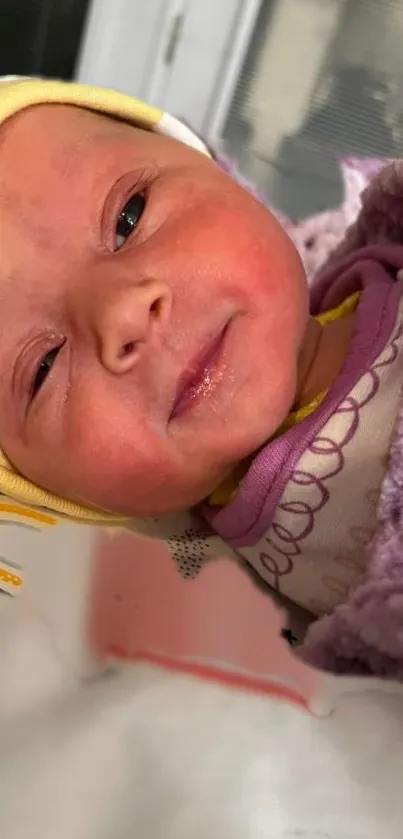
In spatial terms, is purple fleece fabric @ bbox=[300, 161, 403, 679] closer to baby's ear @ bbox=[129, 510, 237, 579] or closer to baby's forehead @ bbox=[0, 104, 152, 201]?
baby's ear @ bbox=[129, 510, 237, 579]

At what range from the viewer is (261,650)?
61cm

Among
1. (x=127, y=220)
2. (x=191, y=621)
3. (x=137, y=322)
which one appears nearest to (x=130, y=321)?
(x=137, y=322)

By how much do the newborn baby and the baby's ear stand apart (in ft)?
0.14

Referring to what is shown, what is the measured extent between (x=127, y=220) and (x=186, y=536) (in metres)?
0.28

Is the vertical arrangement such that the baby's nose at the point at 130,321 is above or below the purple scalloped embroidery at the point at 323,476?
above

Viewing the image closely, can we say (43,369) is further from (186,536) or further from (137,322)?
(186,536)

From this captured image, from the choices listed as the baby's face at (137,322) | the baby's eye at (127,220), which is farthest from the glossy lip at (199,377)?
the baby's eye at (127,220)

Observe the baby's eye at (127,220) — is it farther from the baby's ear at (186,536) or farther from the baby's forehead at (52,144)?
the baby's ear at (186,536)

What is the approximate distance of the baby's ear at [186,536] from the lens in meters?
0.75

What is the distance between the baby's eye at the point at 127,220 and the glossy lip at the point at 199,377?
107 mm

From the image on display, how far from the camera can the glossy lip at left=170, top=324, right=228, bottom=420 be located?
2.17 ft

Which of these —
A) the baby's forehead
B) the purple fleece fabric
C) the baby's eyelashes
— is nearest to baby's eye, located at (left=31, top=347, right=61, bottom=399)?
the baby's eyelashes

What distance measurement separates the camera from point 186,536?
0.81m

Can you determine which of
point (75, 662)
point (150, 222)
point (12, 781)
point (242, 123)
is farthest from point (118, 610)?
point (242, 123)
